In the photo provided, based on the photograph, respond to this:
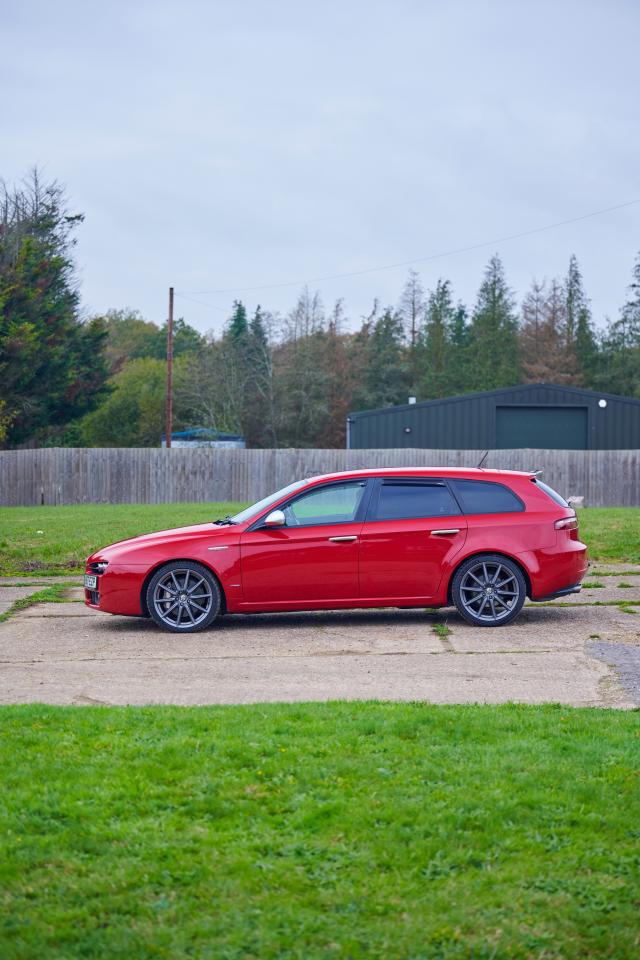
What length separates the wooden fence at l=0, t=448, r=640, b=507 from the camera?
3519cm

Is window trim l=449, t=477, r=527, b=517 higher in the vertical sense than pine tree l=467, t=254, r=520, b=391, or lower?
lower

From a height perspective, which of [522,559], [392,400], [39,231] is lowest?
[522,559]

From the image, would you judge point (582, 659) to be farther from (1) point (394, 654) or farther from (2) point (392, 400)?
(2) point (392, 400)

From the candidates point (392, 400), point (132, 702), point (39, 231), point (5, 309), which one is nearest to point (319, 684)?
point (132, 702)

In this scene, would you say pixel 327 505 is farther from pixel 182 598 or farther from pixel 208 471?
pixel 208 471

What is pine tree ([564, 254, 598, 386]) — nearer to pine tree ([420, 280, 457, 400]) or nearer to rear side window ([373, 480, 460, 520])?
pine tree ([420, 280, 457, 400])

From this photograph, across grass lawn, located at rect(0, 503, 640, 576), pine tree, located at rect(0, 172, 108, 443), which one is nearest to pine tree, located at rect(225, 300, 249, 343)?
pine tree, located at rect(0, 172, 108, 443)

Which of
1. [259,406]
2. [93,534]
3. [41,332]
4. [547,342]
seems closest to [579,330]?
[547,342]

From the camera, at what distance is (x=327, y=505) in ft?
34.5

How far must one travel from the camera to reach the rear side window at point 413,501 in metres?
10.5

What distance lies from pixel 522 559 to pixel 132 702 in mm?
4661

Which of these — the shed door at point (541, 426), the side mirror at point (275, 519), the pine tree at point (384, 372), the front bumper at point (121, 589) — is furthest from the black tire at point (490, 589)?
the pine tree at point (384, 372)

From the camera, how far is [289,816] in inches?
174

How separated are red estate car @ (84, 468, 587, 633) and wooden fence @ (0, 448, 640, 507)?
80.6 ft
